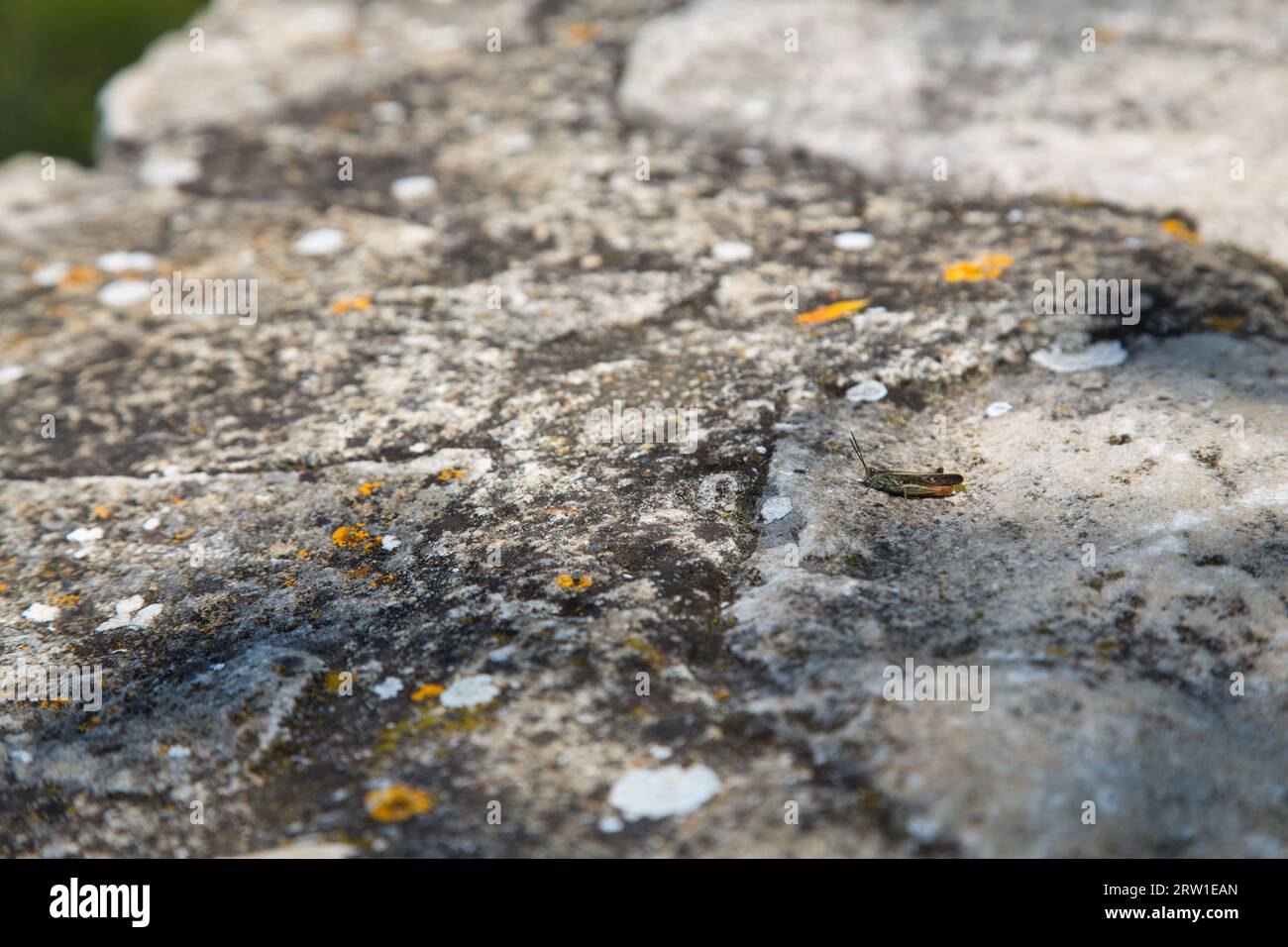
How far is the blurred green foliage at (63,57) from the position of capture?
4777 millimetres

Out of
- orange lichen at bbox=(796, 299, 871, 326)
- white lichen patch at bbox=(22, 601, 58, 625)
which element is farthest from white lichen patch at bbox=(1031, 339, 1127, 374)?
white lichen patch at bbox=(22, 601, 58, 625)

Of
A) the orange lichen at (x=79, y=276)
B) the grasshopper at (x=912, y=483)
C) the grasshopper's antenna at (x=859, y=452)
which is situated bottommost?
the grasshopper at (x=912, y=483)

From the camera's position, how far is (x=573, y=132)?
3162mm

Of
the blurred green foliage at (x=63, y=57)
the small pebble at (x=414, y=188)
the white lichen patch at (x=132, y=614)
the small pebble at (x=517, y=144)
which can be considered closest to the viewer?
the white lichen patch at (x=132, y=614)

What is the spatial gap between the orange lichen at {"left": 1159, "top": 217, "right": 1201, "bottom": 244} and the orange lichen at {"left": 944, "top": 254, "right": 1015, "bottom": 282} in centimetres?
42

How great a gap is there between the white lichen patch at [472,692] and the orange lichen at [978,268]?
1.44 m

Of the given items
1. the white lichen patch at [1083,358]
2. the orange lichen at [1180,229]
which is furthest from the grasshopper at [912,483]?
the orange lichen at [1180,229]

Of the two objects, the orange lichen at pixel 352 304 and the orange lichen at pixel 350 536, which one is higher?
the orange lichen at pixel 352 304

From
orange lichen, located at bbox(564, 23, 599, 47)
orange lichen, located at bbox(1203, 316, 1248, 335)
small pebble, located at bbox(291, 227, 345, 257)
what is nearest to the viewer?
orange lichen, located at bbox(1203, 316, 1248, 335)

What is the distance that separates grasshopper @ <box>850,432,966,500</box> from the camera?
1803 millimetres

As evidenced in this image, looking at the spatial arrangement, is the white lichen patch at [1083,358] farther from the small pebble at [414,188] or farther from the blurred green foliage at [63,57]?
the blurred green foliage at [63,57]

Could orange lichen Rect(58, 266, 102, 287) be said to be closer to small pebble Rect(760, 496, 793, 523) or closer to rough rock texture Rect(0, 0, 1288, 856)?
rough rock texture Rect(0, 0, 1288, 856)
